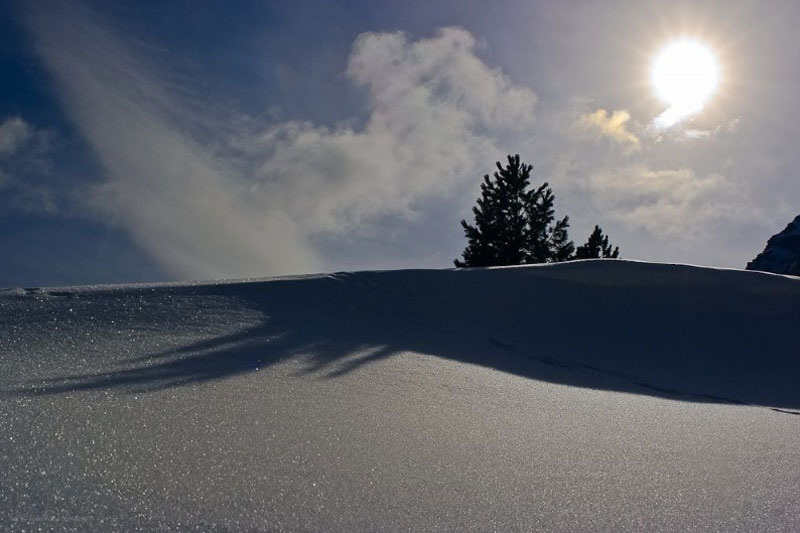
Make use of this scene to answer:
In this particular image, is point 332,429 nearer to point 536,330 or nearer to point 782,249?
point 536,330

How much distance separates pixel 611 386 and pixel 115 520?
307 centimetres

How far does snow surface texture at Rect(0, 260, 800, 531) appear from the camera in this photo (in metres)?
1.10

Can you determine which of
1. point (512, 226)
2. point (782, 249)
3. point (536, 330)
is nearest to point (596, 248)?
point (512, 226)

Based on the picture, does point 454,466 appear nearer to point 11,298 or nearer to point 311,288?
point 11,298

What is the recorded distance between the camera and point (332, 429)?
1.57 metres

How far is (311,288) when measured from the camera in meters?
4.41

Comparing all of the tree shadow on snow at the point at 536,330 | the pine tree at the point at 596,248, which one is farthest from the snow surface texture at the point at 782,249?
the tree shadow on snow at the point at 536,330

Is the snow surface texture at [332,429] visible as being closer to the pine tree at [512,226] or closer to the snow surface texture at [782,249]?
the pine tree at [512,226]

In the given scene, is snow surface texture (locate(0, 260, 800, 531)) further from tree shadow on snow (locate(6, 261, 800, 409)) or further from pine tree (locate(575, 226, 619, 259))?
pine tree (locate(575, 226, 619, 259))

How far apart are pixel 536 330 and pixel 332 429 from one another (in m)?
3.63

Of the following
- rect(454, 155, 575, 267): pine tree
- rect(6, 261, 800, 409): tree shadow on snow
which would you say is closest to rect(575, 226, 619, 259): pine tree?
rect(454, 155, 575, 267): pine tree

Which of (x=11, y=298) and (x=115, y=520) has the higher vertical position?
(x=11, y=298)

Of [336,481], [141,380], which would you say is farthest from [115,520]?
[141,380]

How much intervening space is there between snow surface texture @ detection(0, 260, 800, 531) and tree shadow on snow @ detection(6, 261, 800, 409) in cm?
3
